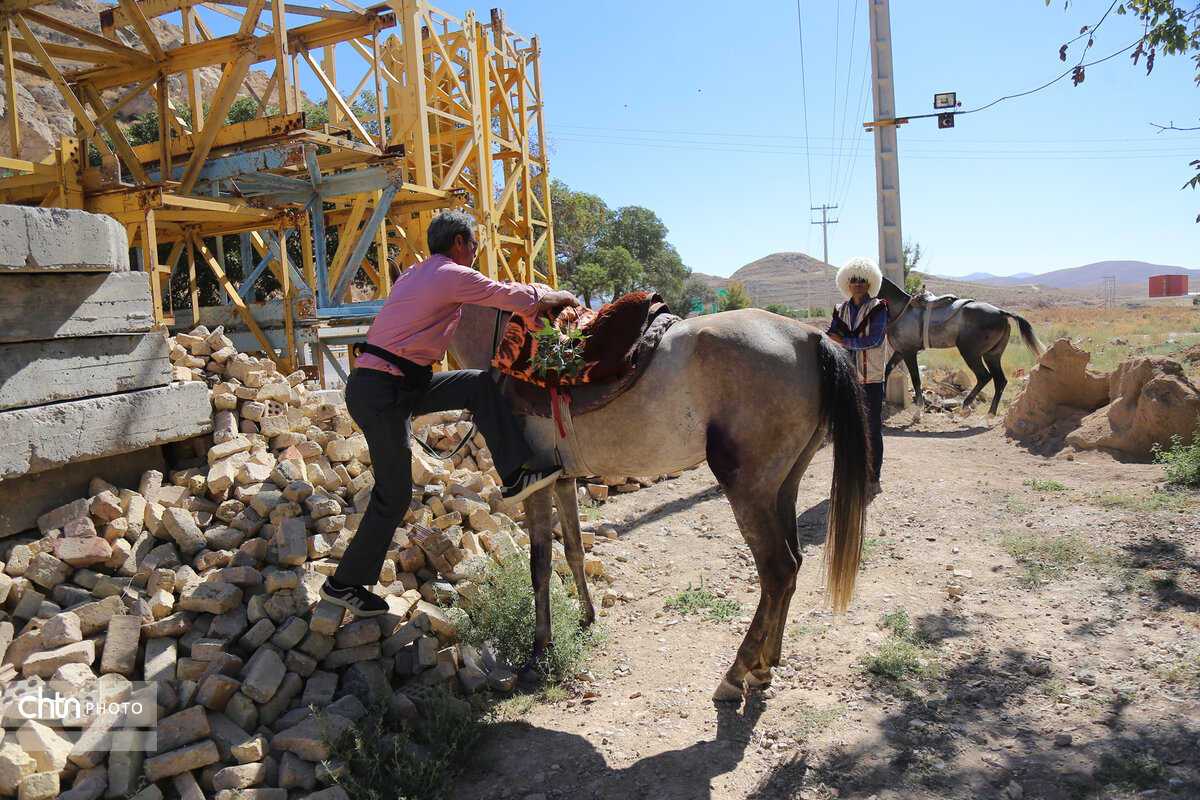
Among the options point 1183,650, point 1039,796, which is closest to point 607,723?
point 1039,796

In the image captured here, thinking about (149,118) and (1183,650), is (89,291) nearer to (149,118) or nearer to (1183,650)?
(1183,650)

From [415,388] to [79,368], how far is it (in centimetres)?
208

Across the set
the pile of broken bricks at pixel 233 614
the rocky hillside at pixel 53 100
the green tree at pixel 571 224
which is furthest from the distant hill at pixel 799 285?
the pile of broken bricks at pixel 233 614

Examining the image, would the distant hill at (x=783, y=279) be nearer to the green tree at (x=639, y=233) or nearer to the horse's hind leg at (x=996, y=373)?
the green tree at (x=639, y=233)

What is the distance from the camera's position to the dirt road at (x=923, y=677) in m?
2.64

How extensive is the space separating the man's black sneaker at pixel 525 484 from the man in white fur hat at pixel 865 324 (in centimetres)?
331

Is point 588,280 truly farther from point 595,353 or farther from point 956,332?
point 595,353

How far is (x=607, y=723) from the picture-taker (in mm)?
3203

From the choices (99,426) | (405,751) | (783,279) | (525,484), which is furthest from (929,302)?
(783,279)

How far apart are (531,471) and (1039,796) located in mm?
2349

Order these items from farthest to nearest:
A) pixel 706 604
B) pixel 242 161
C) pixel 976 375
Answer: pixel 976 375
pixel 242 161
pixel 706 604

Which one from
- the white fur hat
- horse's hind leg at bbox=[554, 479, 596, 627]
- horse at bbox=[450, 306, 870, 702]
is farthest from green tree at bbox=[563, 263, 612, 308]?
horse at bbox=[450, 306, 870, 702]

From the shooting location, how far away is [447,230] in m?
3.36

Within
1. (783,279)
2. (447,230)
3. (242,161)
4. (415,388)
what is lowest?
(415,388)
